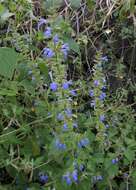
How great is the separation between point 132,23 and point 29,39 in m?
0.59

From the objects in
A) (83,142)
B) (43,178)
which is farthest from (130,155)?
(43,178)

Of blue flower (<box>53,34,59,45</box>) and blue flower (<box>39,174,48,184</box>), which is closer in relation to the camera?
blue flower (<box>53,34,59,45</box>)

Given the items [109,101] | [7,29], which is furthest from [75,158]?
[7,29]

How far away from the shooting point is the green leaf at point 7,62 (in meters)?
1.52

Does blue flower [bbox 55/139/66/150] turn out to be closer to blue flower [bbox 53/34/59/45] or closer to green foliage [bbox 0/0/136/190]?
green foliage [bbox 0/0/136/190]

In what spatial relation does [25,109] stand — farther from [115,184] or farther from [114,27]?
[114,27]

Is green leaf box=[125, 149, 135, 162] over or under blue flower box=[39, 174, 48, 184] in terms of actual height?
over

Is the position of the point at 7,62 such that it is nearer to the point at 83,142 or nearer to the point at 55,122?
the point at 55,122

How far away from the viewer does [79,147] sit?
5.12ft

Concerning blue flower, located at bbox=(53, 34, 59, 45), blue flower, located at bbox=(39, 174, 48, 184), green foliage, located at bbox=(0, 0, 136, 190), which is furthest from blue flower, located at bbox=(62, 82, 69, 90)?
blue flower, located at bbox=(39, 174, 48, 184)

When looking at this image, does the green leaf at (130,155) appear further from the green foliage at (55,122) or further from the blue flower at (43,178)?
the blue flower at (43,178)

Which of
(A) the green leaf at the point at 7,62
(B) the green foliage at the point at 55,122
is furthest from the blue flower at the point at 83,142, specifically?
(A) the green leaf at the point at 7,62

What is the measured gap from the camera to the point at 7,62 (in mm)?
1543

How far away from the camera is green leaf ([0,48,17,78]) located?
152cm
